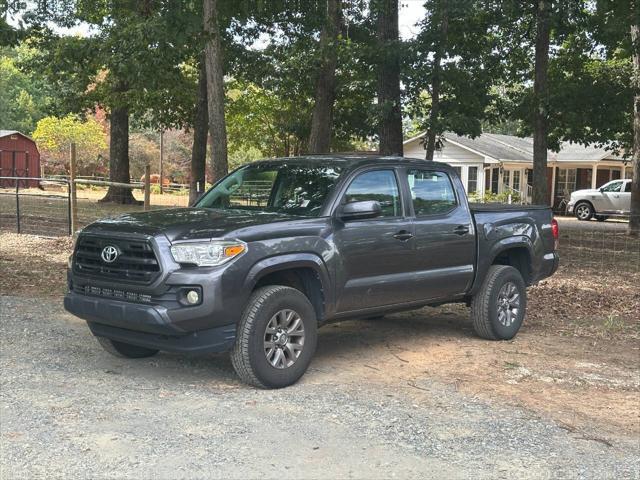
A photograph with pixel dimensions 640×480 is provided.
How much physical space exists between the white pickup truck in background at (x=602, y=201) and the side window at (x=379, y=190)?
23.6 metres

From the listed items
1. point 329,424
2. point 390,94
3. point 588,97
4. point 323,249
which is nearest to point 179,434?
point 329,424

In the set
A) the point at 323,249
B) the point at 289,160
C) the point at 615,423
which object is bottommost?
the point at 615,423

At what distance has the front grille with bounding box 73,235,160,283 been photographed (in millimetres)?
5461

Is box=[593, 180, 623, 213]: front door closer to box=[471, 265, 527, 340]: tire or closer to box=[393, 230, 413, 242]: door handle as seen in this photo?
box=[471, 265, 527, 340]: tire

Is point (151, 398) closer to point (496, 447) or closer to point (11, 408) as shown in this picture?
point (11, 408)

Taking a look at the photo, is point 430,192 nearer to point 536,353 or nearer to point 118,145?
point 536,353

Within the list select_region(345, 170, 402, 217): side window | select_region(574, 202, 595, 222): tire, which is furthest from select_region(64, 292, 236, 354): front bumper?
select_region(574, 202, 595, 222): tire

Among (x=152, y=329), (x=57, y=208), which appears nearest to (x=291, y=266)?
(x=152, y=329)

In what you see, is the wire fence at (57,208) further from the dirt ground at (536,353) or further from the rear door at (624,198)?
the rear door at (624,198)

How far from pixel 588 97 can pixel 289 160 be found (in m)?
13.9

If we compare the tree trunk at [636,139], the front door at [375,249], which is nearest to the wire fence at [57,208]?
the front door at [375,249]

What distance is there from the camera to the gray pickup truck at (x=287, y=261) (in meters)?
5.41

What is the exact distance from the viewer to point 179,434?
4664 mm

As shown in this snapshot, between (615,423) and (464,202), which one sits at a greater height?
(464,202)
